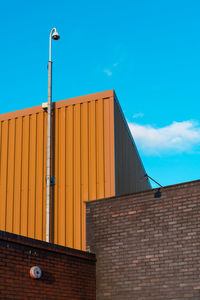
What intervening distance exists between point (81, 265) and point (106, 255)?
3.12ft

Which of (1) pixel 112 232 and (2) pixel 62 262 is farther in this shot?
(1) pixel 112 232

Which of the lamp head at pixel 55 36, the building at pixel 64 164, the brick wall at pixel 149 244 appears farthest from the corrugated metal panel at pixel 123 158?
the lamp head at pixel 55 36

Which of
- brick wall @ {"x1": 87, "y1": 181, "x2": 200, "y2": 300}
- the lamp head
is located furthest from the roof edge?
brick wall @ {"x1": 87, "y1": 181, "x2": 200, "y2": 300}

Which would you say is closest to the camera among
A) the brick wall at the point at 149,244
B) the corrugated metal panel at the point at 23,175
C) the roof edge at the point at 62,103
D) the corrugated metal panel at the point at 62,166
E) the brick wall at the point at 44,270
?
the brick wall at the point at 44,270

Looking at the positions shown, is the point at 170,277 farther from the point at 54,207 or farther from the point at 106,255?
the point at 54,207

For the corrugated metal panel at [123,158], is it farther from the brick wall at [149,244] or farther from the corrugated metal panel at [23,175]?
the corrugated metal panel at [23,175]

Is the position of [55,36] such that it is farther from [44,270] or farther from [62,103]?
[44,270]

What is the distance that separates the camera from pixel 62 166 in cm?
1634

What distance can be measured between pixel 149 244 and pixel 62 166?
4.54m

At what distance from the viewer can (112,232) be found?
1439 cm

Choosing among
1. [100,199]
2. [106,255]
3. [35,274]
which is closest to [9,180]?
[100,199]

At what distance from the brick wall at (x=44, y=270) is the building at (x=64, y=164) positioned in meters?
1.26

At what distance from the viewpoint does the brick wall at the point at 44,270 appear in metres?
10.9

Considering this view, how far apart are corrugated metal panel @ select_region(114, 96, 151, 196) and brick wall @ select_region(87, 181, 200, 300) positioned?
1.65 meters
